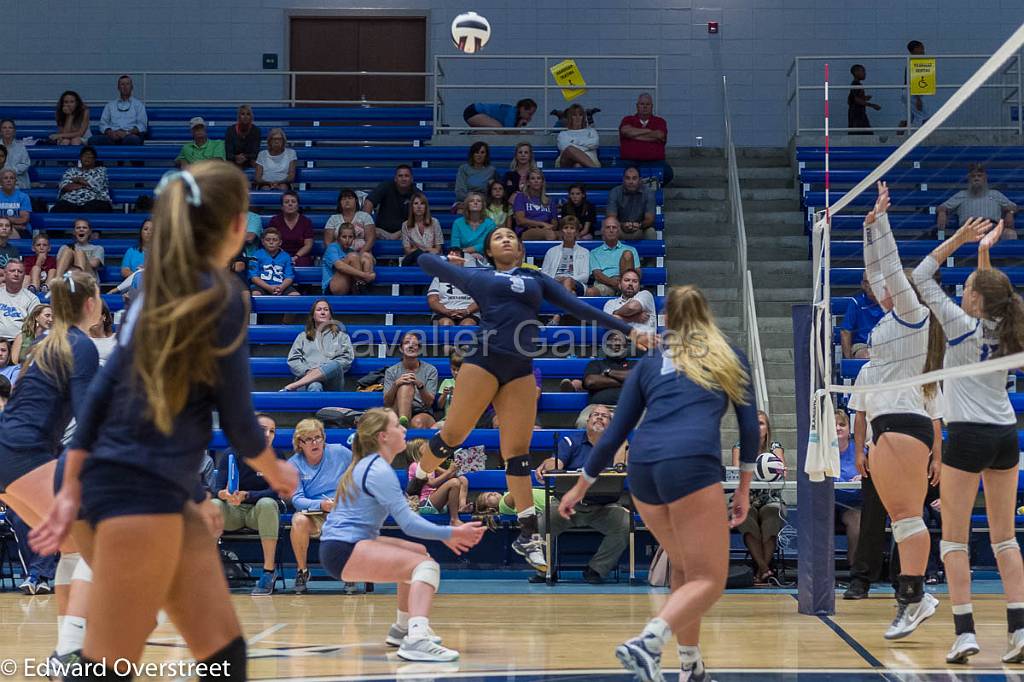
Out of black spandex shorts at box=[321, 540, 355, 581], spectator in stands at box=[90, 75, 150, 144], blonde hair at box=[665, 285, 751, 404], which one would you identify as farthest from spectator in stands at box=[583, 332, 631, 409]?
spectator in stands at box=[90, 75, 150, 144]

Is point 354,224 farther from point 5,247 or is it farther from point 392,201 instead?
point 5,247

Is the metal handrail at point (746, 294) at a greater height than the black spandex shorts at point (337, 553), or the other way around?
the metal handrail at point (746, 294)

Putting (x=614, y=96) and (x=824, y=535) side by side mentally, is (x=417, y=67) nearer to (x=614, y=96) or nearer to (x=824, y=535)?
(x=614, y=96)

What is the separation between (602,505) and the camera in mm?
10250

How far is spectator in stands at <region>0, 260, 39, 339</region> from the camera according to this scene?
1258 cm

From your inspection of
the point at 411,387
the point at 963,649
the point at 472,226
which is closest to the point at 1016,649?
the point at 963,649

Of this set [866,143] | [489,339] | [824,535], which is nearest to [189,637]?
[489,339]

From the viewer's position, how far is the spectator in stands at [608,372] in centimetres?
1154

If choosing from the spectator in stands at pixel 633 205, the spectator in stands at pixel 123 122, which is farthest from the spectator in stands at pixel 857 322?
the spectator in stands at pixel 123 122

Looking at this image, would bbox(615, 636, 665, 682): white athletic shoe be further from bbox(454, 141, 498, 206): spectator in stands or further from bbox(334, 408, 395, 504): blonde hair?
bbox(454, 141, 498, 206): spectator in stands

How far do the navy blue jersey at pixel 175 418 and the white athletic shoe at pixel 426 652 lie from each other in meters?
3.15

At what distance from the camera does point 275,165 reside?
1547 centimetres

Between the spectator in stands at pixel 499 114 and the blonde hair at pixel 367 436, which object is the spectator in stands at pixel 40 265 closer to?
the spectator in stands at pixel 499 114

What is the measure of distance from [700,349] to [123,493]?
106 inches
